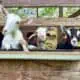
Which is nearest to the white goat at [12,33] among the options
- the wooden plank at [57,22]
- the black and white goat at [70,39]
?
the wooden plank at [57,22]

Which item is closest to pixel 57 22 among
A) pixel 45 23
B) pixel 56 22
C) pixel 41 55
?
pixel 56 22

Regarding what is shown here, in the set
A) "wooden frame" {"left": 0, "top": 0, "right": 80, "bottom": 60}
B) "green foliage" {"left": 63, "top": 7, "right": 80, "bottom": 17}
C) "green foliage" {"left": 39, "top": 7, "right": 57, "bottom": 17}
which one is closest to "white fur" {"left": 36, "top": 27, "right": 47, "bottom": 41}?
"wooden frame" {"left": 0, "top": 0, "right": 80, "bottom": 60}

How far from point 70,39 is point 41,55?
1.10ft

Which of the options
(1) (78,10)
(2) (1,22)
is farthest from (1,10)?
(1) (78,10)

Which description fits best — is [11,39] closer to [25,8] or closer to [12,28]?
[12,28]

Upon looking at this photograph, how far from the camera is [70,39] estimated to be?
333cm

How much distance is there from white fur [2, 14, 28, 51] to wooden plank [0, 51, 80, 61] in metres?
0.08

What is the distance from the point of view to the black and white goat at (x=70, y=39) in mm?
3303

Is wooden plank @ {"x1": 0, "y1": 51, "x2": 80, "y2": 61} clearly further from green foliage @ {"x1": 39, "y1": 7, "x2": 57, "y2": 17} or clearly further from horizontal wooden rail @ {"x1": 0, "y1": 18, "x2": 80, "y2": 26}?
green foliage @ {"x1": 39, "y1": 7, "x2": 57, "y2": 17}

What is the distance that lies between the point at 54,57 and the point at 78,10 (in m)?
0.53

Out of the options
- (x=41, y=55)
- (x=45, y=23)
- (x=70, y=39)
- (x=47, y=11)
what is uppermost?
(x=47, y=11)

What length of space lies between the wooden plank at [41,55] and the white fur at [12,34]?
8 cm

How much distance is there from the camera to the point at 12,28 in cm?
331

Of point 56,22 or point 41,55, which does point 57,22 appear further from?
point 41,55
